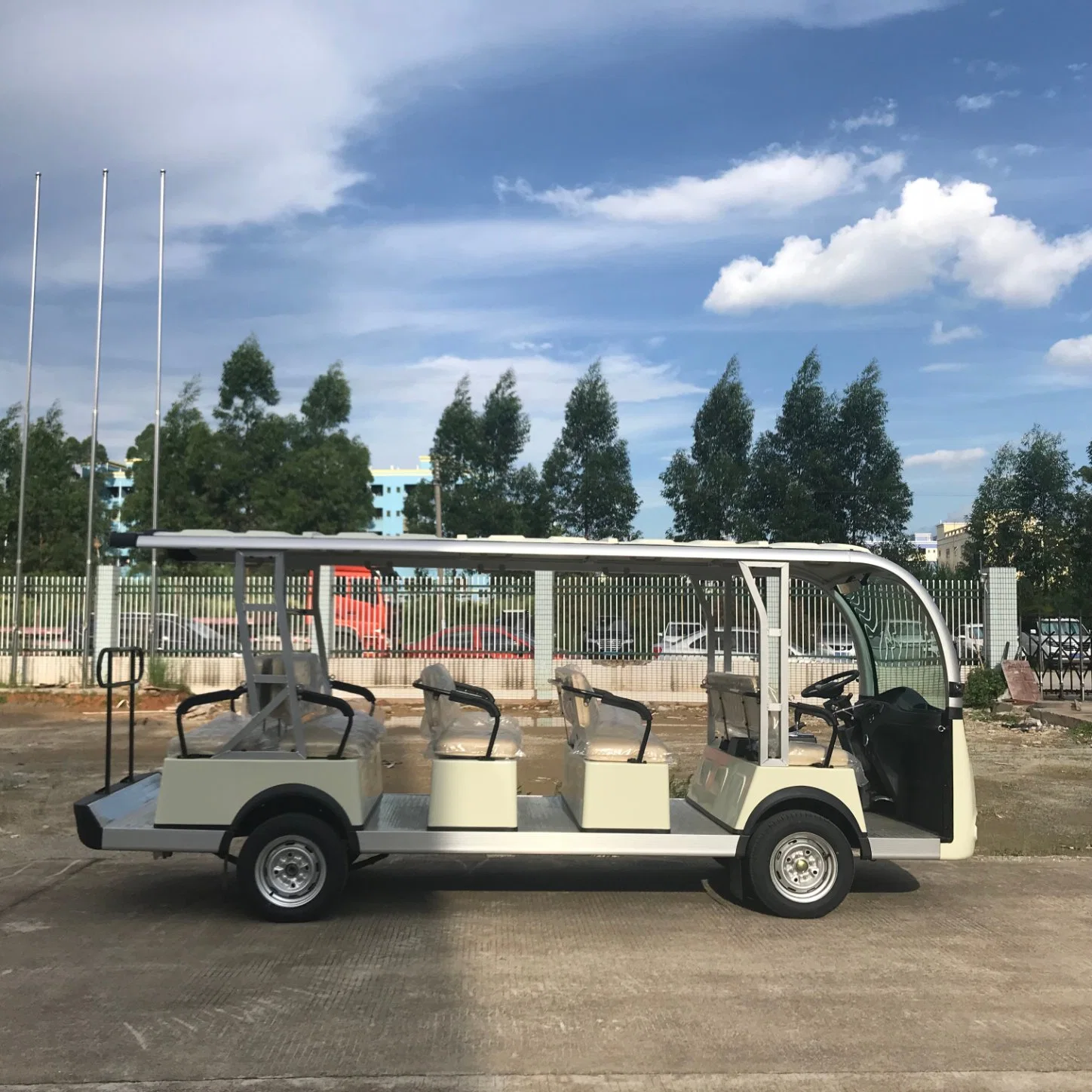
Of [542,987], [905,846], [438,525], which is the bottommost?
[542,987]

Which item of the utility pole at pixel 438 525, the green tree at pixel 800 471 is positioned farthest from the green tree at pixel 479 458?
the green tree at pixel 800 471

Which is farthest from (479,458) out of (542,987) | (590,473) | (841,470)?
(542,987)

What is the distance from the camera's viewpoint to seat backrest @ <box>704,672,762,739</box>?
6785 millimetres

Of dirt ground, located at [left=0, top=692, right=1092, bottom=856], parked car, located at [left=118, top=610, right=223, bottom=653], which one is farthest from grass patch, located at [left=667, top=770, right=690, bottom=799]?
parked car, located at [left=118, top=610, right=223, bottom=653]

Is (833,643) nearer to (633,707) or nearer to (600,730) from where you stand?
(600,730)

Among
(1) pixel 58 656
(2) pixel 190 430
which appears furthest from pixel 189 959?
(2) pixel 190 430

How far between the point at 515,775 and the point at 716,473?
2685 cm

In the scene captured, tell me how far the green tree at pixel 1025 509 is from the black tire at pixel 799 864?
30510 millimetres

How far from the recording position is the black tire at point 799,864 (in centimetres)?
632

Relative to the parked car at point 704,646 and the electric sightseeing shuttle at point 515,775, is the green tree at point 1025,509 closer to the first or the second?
the parked car at point 704,646

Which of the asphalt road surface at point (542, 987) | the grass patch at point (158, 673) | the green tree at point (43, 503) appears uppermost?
the green tree at point (43, 503)

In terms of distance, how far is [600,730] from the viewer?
263 inches

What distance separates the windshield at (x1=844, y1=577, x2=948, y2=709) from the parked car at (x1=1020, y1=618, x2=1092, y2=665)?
13.9 meters

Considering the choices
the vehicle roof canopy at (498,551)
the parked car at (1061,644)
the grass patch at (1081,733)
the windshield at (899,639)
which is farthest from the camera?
the parked car at (1061,644)
